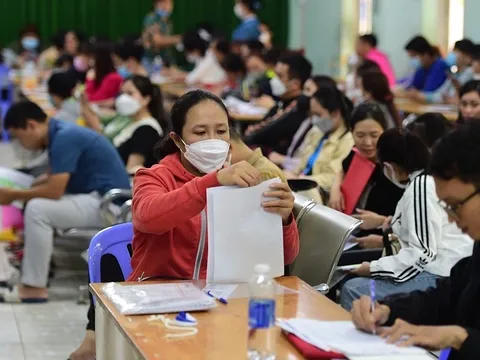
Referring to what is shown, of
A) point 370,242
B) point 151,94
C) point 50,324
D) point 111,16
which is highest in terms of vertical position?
point 111,16

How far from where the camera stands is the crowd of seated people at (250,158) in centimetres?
314

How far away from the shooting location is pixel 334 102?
221 inches

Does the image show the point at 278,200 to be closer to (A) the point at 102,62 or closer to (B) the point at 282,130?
(B) the point at 282,130

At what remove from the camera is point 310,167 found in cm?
562

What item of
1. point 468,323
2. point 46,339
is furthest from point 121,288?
point 46,339

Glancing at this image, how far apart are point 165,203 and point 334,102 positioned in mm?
2822

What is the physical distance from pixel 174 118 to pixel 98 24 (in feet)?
43.0

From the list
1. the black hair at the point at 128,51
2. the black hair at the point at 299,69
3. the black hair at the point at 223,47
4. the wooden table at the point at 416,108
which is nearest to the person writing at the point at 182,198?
the black hair at the point at 299,69

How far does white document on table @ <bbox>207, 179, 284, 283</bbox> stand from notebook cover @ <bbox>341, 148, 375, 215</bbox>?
166 cm

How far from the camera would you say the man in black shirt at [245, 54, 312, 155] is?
6809 millimetres

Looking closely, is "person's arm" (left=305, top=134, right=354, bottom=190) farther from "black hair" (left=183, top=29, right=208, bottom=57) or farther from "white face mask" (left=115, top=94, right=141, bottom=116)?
"black hair" (left=183, top=29, right=208, bottom=57)

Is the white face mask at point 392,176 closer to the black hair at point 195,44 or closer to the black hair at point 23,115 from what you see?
the black hair at point 23,115

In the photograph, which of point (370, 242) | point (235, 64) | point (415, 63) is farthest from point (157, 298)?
point (415, 63)

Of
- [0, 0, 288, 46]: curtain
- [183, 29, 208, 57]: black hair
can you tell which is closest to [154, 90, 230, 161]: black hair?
[183, 29, 208, 57]: black hair
